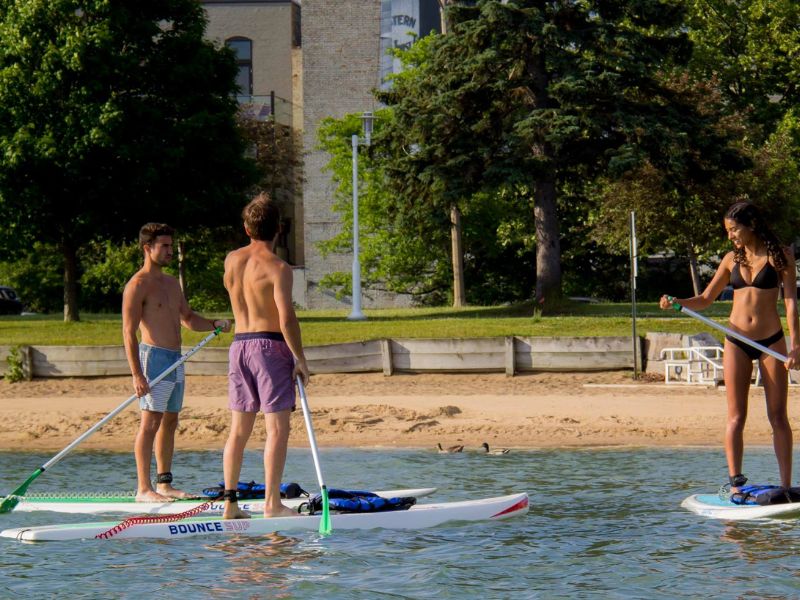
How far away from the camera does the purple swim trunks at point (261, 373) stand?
8633 millimetres

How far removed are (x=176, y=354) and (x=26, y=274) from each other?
3960 cm

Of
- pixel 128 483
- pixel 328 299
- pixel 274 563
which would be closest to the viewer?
pixel 274 563

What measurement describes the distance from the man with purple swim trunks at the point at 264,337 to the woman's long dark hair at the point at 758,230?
10.7ft

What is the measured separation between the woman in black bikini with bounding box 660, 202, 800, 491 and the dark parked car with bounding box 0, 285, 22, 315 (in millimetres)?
38707

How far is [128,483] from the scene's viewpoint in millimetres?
12203

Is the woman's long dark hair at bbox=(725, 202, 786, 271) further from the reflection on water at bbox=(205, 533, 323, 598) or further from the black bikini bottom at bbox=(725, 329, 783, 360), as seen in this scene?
the reflection on water at bbox=(205, 533, 323, 598)

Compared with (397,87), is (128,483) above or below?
below

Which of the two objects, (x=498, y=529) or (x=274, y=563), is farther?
(x=498, y=529)

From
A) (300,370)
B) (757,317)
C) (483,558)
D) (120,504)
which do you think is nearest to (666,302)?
(757,317)

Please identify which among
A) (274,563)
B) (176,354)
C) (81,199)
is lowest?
(274,563)

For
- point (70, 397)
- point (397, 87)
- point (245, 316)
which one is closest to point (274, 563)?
point (245, 316)

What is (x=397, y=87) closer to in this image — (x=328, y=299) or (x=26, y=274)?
(x=328, y=299)

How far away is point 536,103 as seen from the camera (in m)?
30.6

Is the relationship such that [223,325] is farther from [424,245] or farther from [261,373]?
[424,245]
